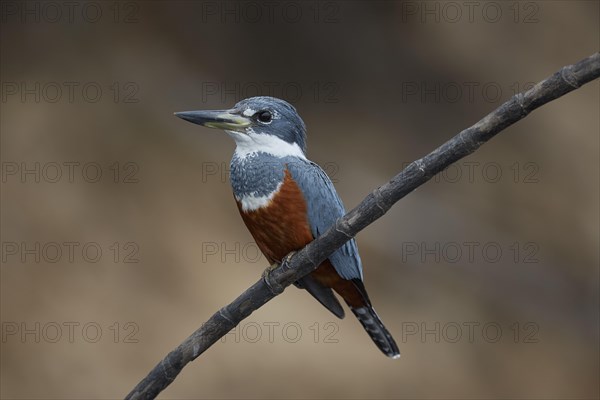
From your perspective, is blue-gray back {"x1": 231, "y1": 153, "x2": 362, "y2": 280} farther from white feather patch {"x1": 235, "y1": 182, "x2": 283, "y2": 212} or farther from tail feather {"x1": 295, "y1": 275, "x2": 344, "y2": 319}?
tail feather {"x1": 295, "y1": 275, "x2": 344, "y2": 319}

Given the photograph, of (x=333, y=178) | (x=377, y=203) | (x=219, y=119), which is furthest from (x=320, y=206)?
(x=333, y=178)

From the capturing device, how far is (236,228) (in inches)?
152

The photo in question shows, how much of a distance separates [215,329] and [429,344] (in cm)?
231

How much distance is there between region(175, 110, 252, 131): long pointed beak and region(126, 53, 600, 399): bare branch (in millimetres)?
351

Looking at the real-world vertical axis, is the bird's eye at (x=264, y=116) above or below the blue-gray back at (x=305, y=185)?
above

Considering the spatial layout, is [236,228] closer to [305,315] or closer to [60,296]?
[305,315]

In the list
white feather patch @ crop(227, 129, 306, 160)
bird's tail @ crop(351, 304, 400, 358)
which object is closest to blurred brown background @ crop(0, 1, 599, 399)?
bird's tail @ crop(351, 304, 400, 358)

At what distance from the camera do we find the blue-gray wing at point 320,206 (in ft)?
6.67

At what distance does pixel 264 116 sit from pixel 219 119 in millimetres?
141

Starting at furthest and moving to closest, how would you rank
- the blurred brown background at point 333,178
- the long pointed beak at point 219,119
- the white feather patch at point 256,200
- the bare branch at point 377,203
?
the blurred brown background at point 333,178 < the white feather patch at point 256,200 < the long pointed beak at point 219,119 < the bare branch at point 377,203

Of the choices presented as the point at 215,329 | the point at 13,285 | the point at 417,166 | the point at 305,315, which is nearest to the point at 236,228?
the point at 305,315

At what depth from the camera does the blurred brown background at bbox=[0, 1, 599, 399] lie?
3670 millimetres

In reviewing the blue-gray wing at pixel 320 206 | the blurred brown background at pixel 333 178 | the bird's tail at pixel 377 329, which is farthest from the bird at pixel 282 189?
the blurred brown background at pixel 333 178

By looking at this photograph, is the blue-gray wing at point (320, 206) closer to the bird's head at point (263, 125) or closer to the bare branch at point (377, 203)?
the bird's head at point (263, 125)
